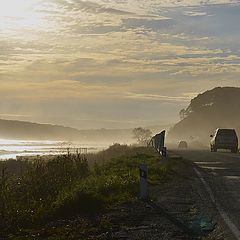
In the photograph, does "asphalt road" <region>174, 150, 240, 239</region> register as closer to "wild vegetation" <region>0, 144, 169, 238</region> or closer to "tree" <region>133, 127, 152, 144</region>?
"wild vegetation" <region>0, 144, 169, 238</region>

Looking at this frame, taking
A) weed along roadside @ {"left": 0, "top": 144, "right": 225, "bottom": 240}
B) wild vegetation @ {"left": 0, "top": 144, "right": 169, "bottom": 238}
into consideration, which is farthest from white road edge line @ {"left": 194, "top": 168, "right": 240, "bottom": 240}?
wild vegetation @ {"left": 0, "top": 144, "right": 169, "bottom": 238}

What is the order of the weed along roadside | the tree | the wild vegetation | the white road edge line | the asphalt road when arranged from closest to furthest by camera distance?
1. the white road edge line
2. the weed along roadside
3. the asphalt road
4. the wild vegetation
5. the tree

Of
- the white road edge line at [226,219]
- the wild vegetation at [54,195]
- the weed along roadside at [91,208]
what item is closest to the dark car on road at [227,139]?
the wild vegetation at [54,195]

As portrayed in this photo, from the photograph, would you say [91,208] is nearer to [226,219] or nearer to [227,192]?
[226,219]

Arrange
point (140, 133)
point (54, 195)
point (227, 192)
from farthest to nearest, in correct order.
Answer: point (140, 133) → point (54, 195) → point (227, 192)

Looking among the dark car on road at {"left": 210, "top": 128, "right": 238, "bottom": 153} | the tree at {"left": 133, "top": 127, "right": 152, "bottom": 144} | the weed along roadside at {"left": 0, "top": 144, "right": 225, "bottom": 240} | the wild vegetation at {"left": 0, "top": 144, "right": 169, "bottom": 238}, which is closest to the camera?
the weed along roadside at {"left": 0, "top": 144, "right": 225, "bottom": 240}

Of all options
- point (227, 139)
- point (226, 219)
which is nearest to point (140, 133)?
point (227, 139)

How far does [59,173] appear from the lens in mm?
18422

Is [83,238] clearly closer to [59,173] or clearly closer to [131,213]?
[131,213]

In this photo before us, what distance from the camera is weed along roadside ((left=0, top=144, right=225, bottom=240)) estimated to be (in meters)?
9.73

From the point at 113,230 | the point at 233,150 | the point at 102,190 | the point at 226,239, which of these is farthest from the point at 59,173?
the point at 233,150

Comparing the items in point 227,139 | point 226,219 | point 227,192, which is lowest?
point 226,219

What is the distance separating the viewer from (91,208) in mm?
12289

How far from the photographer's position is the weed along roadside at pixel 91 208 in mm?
9727
